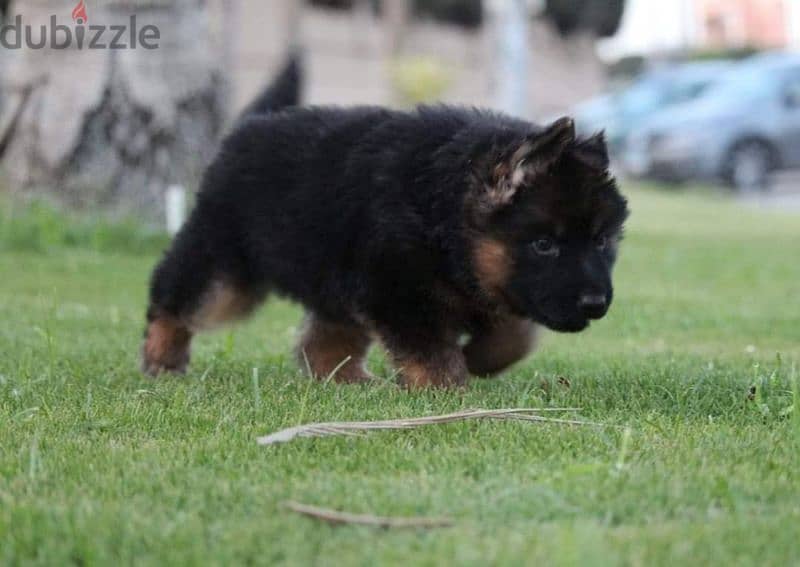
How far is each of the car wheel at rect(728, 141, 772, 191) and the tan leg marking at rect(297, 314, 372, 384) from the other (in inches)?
655

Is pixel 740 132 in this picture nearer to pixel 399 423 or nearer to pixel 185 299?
pixel 185 299

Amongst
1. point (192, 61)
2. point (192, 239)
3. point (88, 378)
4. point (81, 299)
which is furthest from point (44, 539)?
point (192, 61)

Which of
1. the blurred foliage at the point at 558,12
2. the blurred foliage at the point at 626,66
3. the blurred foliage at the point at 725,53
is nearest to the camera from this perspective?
the blurred foliage at the point at 558,12

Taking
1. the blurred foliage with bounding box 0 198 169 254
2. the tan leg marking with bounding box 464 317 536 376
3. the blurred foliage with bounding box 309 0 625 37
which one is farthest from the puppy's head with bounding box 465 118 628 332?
the blurred foliage with bounding box 309 0 625 37

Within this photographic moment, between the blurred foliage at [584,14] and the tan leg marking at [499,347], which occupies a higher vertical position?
the tan leg marking at [499,347]

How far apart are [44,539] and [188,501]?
0.37m

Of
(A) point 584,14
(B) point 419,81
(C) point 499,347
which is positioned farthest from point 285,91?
(A) point 584,14

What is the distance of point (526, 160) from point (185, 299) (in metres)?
1.69

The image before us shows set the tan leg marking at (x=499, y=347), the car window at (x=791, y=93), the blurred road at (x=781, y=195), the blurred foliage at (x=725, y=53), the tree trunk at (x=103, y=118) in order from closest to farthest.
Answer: the tan leg marking at (x=499, y=347)
the tree trunk at (x=103, y=118)
the blurred road at (x=781, y=195)
the car window at (x=791, y=93)
the blurred foliage at (x=725, y=53)

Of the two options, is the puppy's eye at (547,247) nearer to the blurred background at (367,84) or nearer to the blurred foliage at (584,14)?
the blurred background at (367,84)

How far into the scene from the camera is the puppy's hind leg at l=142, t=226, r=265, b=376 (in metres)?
5.25

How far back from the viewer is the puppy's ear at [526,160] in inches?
167

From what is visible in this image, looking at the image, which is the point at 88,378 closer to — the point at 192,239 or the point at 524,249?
the point at 192,239

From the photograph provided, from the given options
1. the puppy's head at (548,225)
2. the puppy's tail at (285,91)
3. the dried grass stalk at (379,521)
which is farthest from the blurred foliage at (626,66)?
the dried grass stalk at (379,521)
